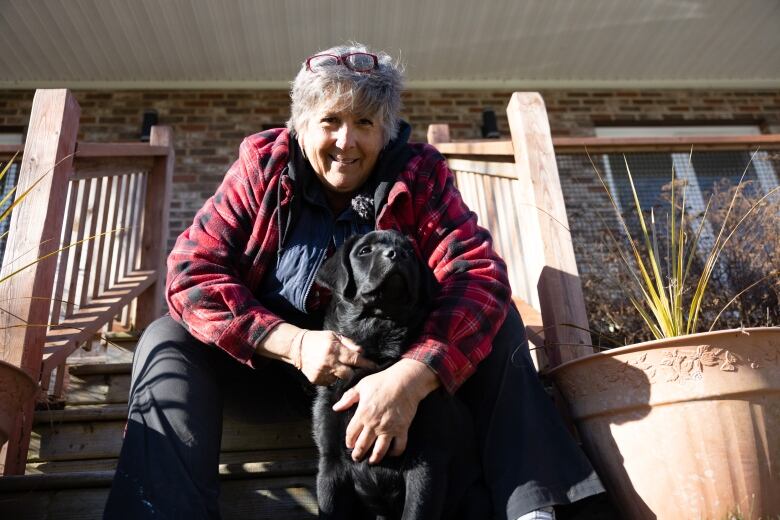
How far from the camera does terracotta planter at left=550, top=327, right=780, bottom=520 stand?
1.65 metres

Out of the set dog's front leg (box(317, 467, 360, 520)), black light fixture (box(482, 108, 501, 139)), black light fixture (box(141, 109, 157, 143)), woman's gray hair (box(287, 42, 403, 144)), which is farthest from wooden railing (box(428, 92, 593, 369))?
black light fixture (box(141, 109, 157, 143))

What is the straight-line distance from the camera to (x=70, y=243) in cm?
309

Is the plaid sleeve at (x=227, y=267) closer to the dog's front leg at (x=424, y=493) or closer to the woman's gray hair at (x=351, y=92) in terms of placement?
the woman's gray hair at (x=351, y=92)

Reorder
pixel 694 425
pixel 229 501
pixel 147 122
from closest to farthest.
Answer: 1. pixel 694 425
2. pixel 229 501
3. pixel 147 122

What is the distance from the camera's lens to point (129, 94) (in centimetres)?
596

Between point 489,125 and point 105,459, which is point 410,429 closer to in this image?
point 105,459

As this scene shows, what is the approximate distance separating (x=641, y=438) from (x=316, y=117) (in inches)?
56.2

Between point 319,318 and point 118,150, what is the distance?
1899 mm

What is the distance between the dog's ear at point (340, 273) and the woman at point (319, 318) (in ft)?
0.29

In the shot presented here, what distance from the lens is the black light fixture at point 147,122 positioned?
18.5 ft

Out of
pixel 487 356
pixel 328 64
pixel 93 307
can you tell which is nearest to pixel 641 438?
pixel 487 356

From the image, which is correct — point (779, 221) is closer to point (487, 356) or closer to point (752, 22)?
point (487, 356)

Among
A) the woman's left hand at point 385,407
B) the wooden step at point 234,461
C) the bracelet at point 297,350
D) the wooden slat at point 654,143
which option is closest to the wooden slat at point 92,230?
the wooden step at point 234,461

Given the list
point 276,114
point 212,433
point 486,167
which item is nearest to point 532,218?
point 486,167
